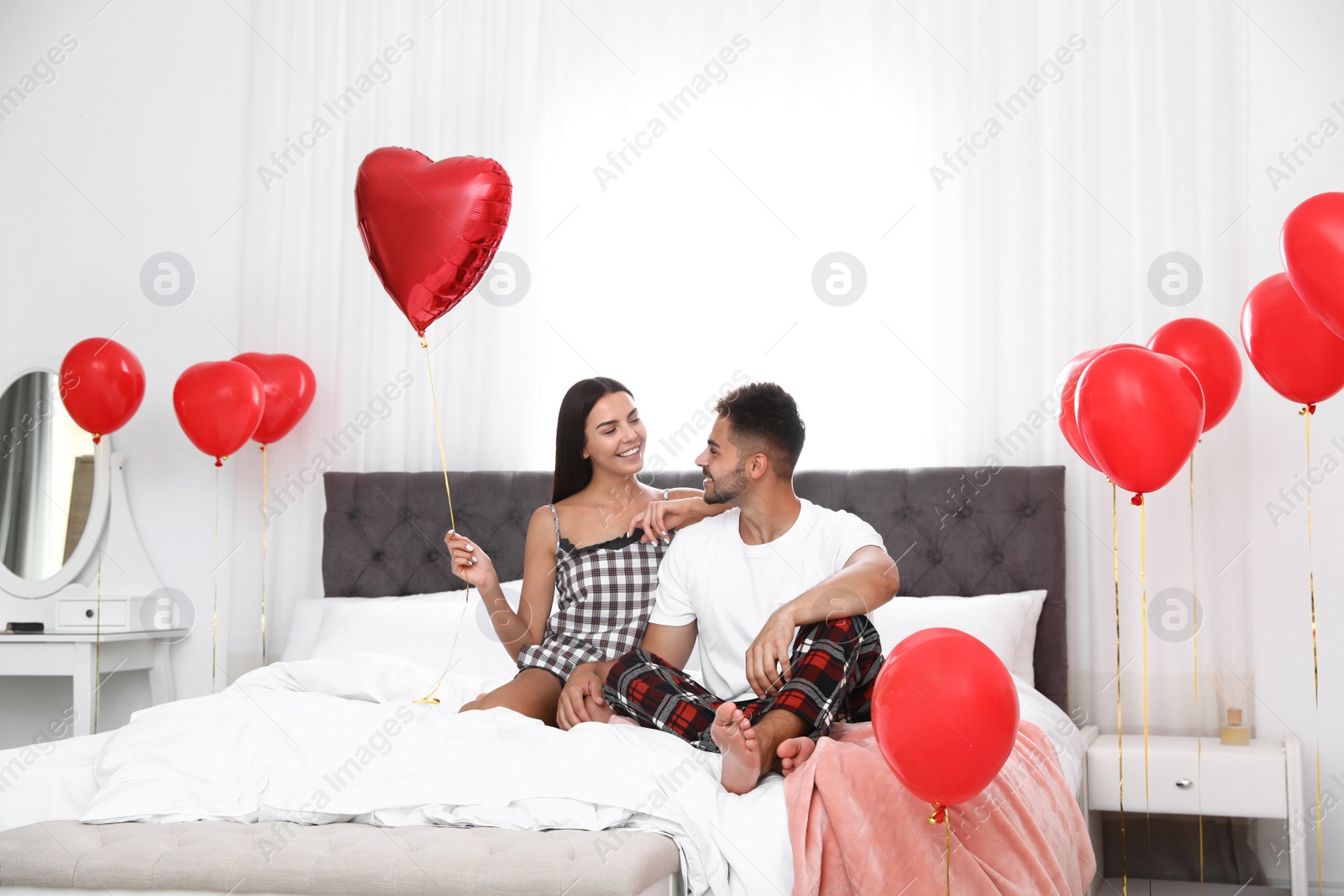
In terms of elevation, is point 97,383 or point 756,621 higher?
point 97,383

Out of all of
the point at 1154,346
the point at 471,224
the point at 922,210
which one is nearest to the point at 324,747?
the point at 471,224

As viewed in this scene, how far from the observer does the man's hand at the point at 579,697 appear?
84.2 inches

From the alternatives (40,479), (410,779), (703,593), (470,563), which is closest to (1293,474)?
(703,593)

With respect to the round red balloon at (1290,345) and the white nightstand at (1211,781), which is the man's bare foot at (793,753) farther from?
the round red balloon at (1290,345)

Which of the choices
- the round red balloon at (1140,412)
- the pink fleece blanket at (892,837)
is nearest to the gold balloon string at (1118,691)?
the round red balloon at (1140,412)

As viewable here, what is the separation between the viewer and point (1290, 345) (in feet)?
7.60

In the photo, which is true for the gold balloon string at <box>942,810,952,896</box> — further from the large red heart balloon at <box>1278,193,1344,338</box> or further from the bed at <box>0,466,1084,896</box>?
the large red heart balloon at <box>1278,193,1344,338</box>

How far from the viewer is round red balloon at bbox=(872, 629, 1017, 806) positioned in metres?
1.48

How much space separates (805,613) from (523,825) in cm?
60

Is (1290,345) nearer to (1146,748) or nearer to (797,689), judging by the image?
(1146,748)

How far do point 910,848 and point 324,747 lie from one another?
37.4 inches

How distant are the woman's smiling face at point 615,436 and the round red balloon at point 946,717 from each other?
1.21m

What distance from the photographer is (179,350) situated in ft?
12.0

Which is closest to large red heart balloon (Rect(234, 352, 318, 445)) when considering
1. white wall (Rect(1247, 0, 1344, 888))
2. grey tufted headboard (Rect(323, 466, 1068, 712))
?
grey tufted headboard (Rect(323, 466, 1068, 712))
